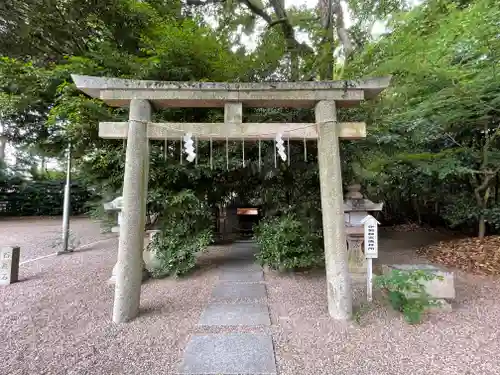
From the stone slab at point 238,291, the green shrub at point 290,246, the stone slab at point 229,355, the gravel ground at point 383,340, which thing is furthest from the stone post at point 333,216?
the green shrub at point 290,246

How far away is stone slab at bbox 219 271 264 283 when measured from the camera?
4293 mm

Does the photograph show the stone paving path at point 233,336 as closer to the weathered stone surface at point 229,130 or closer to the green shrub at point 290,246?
the green shrub at point 290,246

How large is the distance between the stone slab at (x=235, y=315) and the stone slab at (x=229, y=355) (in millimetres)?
267

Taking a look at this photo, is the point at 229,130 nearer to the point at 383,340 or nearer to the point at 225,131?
the point at 225,131

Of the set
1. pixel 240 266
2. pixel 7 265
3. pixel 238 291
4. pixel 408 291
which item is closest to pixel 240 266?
pixel 240 266

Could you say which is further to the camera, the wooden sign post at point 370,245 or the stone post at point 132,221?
the wooden sign post at point 370,245

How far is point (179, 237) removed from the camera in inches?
178

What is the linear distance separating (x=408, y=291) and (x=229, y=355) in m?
2.13

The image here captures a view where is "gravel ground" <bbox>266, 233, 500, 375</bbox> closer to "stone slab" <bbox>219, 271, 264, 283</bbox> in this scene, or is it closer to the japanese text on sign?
the japanese text on sign

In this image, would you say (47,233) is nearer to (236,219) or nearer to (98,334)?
(236,219)

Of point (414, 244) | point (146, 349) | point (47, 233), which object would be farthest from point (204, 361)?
point (47, 233)

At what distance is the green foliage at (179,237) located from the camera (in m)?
4.38

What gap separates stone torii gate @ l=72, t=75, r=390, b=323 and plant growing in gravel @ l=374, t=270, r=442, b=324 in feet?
1.71

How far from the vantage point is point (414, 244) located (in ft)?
22.9
